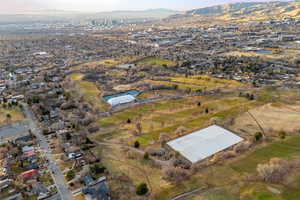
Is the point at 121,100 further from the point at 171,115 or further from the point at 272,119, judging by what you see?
the point at 272,119

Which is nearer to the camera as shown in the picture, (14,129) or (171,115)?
(14,129)

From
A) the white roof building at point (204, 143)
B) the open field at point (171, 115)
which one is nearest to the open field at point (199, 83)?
the open field at point (171, 115)

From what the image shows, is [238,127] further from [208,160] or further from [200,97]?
[200,97]

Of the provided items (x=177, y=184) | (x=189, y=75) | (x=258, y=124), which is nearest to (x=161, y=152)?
(x=177, y=184)

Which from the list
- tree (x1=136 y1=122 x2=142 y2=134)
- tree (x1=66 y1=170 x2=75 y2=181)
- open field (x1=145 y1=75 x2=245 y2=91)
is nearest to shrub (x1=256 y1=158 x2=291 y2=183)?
tree (x1=136 y1=122 x2=142 y2=134)

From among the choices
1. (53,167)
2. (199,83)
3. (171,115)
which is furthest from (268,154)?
(199,83)

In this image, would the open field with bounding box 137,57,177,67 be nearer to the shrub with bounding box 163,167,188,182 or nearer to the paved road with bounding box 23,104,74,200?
the paved road with bounding box 23,104,74,200

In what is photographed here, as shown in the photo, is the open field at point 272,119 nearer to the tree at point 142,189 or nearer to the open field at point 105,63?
the tree at point 142,189

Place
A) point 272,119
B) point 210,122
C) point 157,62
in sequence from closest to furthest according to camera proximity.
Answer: point 210,122 < point 272,119 < point 157,62
